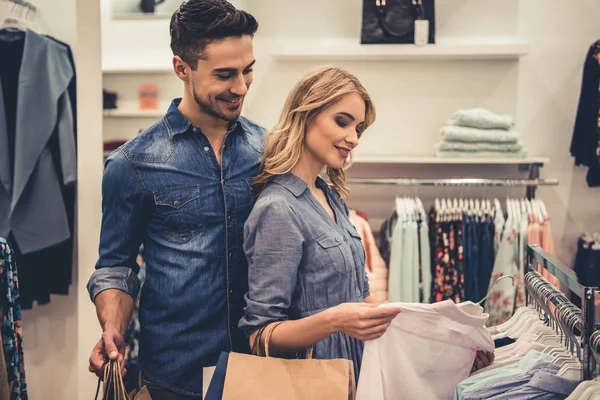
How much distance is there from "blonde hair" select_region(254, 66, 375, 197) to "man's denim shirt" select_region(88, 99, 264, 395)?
115 mm

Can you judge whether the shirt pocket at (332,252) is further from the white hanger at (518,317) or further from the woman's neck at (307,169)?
the white hanger at (518,317)

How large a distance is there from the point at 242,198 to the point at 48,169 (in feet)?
5.26

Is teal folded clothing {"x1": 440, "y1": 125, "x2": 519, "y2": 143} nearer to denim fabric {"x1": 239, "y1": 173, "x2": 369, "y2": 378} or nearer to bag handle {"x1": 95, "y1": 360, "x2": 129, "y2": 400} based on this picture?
denim fabric {"x1": 239, "y1": 173, "x2": 369, "y2": 378}

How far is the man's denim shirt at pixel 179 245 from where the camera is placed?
5.16ft

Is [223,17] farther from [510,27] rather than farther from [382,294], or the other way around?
[510,27]

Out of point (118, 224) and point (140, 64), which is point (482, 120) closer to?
point (140, 64)

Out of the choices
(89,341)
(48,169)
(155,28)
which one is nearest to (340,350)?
(89,341)

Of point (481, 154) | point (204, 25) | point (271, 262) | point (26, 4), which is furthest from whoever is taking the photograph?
point (481, 154)

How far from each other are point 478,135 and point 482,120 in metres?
0.08

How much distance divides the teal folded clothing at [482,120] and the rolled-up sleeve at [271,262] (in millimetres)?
2147

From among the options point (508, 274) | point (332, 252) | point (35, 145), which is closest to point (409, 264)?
point (508, 274)

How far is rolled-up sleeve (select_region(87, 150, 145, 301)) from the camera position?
1569 millimetres

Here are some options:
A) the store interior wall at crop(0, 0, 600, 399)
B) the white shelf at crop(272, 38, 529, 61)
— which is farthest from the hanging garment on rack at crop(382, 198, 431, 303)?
the white shelf at crop(272, 38, 529, 61)

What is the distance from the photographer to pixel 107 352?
1382 mm
